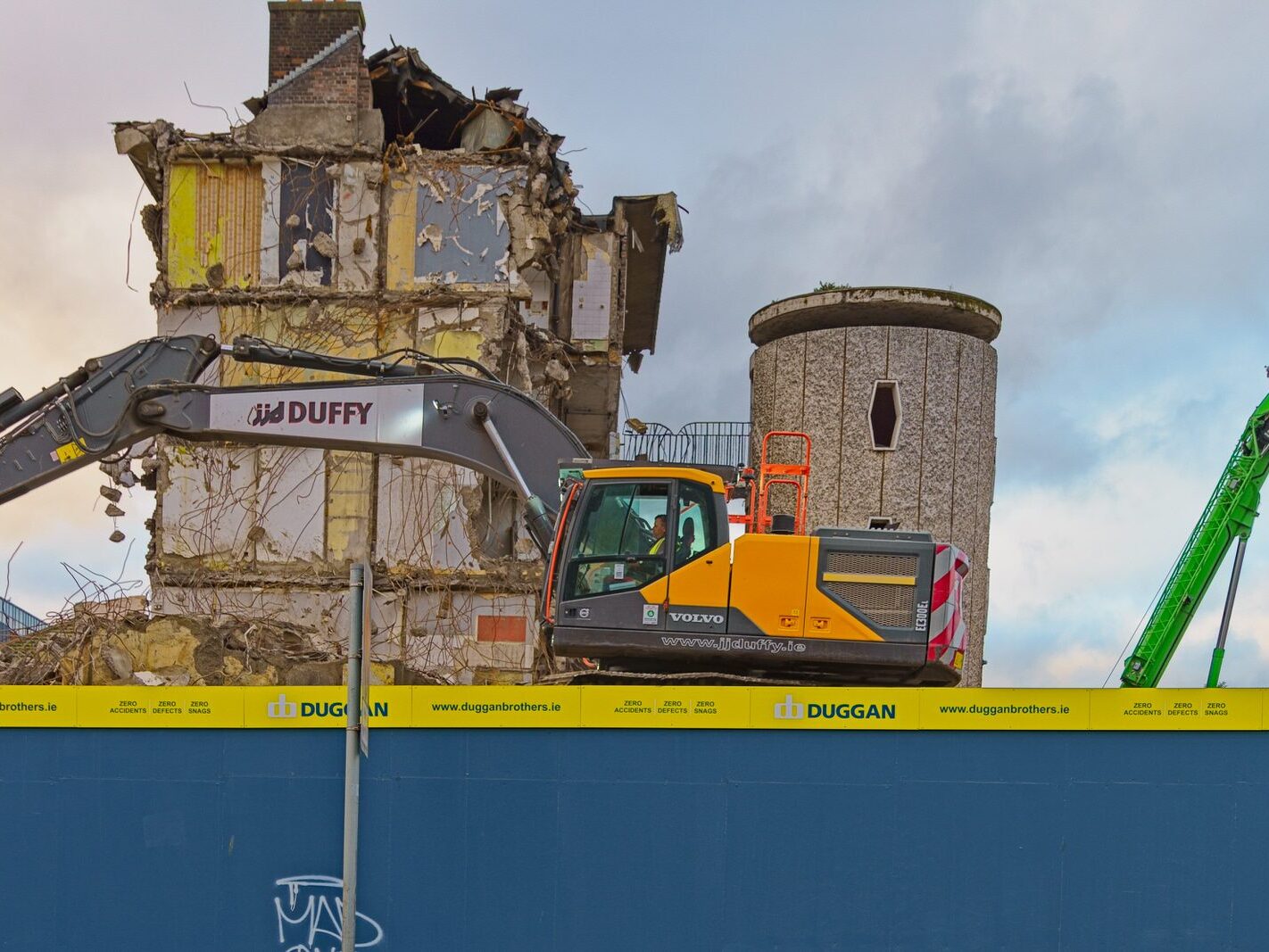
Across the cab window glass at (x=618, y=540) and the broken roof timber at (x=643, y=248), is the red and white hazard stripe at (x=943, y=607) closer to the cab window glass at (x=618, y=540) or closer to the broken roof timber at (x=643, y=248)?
the cab window glass at (x=618, y=540)

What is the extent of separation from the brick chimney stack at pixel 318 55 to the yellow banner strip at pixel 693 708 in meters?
10.9

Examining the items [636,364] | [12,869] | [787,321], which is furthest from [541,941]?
[636,364]

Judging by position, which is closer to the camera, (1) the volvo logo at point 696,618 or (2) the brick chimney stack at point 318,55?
(1) the volvo logo at point 696,618

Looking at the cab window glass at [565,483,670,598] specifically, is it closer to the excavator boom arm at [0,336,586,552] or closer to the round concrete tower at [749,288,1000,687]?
the excavator boom arm at [0,336,586,552]

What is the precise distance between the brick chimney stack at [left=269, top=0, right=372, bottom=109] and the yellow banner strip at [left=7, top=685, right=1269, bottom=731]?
35.8 feet

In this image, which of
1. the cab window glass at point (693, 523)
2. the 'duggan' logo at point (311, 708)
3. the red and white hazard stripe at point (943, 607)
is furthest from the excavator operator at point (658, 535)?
the 'duggan' logo at point (311, 708)

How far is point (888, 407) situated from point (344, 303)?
7.74 meters

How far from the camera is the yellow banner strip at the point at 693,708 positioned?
10758 mm

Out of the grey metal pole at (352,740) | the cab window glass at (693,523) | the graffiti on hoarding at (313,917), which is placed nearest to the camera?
the grey metal pole at (352,740)

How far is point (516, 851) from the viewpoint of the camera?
36.4ft

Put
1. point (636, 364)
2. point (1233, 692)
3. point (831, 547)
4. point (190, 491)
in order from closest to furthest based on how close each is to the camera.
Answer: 1. point (1233, 692)
2. point (831, 547)
3. point (190, 491)
4. point (636, 364)

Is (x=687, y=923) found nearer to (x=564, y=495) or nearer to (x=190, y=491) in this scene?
(x=564, y=495)

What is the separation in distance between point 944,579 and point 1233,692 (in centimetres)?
231

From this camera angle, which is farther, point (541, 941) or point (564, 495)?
point (564, 495)
